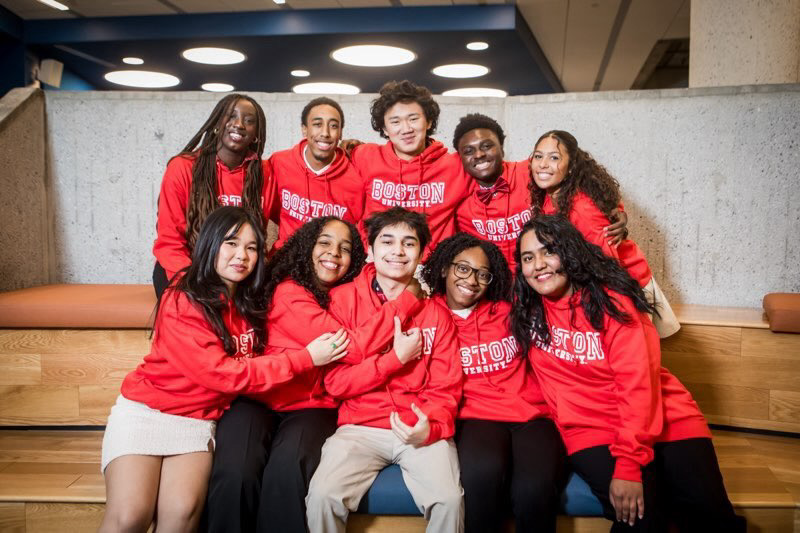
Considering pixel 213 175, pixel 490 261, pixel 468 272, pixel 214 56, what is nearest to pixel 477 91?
pixel 214 56

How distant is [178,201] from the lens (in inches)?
93.0

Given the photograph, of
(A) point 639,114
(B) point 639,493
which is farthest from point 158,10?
(B) point 639,493

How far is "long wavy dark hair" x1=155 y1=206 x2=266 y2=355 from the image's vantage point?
5.93 ft

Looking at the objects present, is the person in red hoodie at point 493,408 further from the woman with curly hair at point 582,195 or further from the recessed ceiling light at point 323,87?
the recessed ceiling light at point 323,87

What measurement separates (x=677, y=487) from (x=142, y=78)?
8.25 m

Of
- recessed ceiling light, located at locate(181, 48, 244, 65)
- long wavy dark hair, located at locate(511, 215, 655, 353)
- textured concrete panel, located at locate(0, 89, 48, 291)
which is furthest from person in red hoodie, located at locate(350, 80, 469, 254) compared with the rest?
recessed ceiling light, located at locate(181, 48, 244, 65)

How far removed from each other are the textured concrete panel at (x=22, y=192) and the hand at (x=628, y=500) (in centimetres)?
298

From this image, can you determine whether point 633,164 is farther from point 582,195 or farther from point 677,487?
point 677,487

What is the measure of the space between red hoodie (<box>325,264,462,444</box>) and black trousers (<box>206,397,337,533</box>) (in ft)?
0.51

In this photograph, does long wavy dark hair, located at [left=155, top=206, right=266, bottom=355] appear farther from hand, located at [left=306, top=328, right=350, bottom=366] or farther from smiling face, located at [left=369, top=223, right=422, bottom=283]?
smiling face, located at [left=369, top=223, right=422, bottom=283]

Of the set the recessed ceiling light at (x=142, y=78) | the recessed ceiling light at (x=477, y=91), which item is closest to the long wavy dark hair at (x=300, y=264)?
the recessed ceiling light at (x=477, y=91)

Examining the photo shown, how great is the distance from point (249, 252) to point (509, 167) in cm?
115

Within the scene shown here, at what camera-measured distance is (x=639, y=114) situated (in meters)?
3.04

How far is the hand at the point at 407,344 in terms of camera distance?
5.97ft
